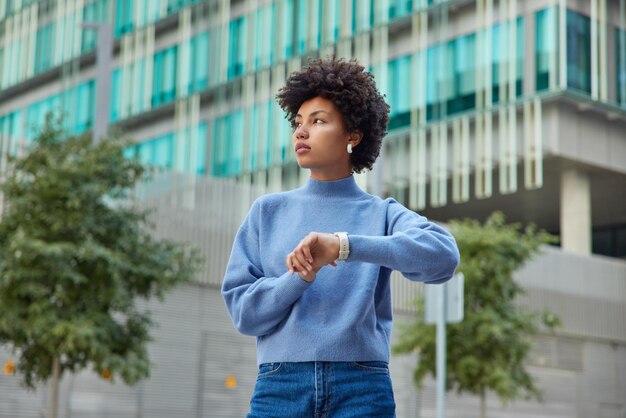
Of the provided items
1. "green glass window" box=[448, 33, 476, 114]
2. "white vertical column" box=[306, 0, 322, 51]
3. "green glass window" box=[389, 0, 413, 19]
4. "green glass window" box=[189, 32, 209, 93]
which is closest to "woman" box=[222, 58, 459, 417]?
"green glass window" box=[448, 33, 476, 114]

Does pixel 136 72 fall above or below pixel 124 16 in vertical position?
below

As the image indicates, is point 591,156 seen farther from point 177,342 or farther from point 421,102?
point 177,342

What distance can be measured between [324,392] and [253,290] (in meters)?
0.34

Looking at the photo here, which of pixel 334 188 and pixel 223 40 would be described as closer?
pixel 334 188

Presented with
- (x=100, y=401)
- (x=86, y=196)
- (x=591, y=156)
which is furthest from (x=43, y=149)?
(x=591, y=156)

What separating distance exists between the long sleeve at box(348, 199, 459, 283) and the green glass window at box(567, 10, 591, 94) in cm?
2615

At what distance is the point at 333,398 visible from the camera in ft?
9.53

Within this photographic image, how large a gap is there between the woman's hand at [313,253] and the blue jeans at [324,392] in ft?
1.07

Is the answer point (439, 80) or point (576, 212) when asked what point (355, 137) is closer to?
point (439, 80)

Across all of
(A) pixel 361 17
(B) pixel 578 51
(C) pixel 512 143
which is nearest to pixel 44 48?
(A) pixel 361 17

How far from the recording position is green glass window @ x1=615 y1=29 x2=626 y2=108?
2962 centimetres

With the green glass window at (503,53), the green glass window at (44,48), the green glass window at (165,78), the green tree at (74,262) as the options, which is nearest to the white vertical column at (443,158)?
the green glass window at (503,53)

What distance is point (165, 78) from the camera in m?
37.7

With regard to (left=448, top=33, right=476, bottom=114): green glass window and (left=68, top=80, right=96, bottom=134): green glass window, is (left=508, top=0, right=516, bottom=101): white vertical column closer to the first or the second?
(left=448, top=33, right=476, bottom=114): green glass window
